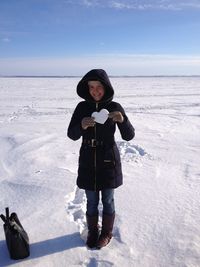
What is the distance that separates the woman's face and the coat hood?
0.03 m

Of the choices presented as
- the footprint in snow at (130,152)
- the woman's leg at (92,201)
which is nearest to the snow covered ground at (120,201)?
the footprint in snow at (130,152)

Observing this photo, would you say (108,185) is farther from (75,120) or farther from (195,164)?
(195,164)

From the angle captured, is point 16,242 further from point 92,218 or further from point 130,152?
point 130,152

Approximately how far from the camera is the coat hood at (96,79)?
9.07 feet

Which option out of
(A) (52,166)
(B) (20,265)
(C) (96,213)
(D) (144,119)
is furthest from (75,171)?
(D) (144,119)

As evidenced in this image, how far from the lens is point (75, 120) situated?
291 cm

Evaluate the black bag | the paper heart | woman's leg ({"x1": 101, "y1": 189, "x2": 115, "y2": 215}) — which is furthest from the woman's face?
the black bag

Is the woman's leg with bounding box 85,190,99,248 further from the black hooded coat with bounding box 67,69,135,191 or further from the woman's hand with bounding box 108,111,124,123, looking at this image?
the woman's hand with bounding box 108,111,124,123

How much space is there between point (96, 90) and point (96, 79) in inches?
4.1

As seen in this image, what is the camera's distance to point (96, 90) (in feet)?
9.29

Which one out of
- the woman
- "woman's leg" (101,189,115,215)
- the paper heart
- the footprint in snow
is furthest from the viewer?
the footprint in snow

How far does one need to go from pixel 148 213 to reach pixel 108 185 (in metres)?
0.96

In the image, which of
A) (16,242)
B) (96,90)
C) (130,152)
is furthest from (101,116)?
(130,152)

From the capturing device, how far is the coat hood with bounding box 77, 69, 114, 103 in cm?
277
